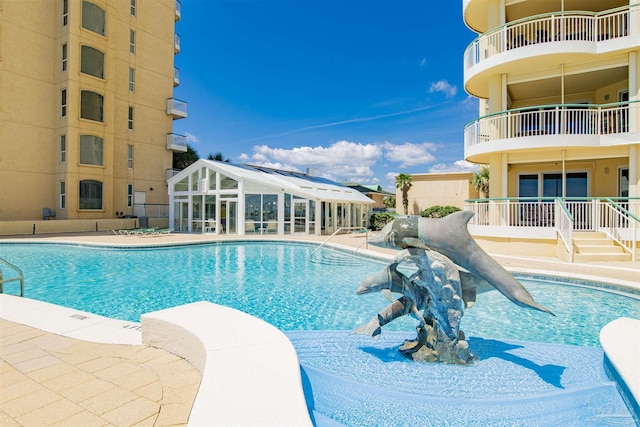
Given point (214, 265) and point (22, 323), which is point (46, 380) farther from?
point (214, 265)

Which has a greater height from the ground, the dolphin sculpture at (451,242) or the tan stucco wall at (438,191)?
the tan stucco wall at (438,191)

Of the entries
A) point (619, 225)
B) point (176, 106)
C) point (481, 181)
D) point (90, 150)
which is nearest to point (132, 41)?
point (176, 106)

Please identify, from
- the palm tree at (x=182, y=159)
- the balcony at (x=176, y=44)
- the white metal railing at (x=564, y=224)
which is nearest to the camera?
the white metal railing at (x=564, y=224)

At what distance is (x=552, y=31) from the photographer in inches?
491

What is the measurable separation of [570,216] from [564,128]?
3876 mm

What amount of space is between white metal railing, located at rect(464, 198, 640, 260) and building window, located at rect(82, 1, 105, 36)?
79.8 ft

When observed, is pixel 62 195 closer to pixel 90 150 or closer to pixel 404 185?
pixel 90 150

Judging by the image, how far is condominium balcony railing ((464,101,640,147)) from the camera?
1215 cm

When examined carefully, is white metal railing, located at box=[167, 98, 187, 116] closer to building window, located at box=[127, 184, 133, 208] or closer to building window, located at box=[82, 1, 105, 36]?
building window, located at box=[82, 1, 105, 36]

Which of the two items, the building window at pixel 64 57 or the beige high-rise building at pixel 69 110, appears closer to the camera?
the beige high-rise building at pixel 69 110

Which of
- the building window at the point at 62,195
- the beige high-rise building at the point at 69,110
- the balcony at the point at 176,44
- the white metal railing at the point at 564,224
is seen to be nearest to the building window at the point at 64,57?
the beige high-rise building at the point at 69,110

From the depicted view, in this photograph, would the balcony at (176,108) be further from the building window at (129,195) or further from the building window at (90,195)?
the building window at (90,195)

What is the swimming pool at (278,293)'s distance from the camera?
5771mm

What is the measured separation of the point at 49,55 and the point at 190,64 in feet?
34.4
